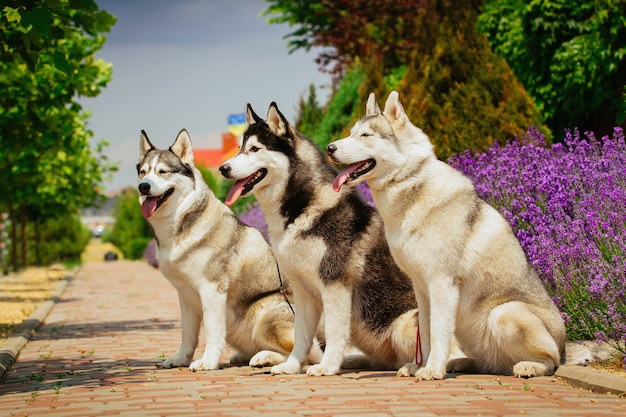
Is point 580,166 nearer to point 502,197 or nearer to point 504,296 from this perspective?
point 502,197

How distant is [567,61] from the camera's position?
17516 millimetres

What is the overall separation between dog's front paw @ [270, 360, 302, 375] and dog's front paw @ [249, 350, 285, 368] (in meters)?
0.50

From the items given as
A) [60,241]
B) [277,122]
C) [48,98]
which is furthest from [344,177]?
[60,241]

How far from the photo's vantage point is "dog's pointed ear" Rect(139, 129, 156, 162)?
27.5 ft

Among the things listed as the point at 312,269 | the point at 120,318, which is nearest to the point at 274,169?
the point at 312,269

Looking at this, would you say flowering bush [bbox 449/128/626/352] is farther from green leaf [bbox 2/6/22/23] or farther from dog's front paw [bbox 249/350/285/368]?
green leaf [bbox 2/6/22/23]

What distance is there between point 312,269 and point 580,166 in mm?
3253

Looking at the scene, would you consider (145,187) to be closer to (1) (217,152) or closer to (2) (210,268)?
(2) (210,268)

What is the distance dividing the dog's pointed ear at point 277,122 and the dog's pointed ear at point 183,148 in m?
1.14

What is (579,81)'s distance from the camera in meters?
17.3

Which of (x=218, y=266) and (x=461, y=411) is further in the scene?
(x=218, y=266)

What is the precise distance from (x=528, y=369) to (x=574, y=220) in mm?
2137

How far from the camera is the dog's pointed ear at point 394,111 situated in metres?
6.82

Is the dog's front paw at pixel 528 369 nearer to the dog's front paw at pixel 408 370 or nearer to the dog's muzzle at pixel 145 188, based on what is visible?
the dog's front paw at pixel 408 370
